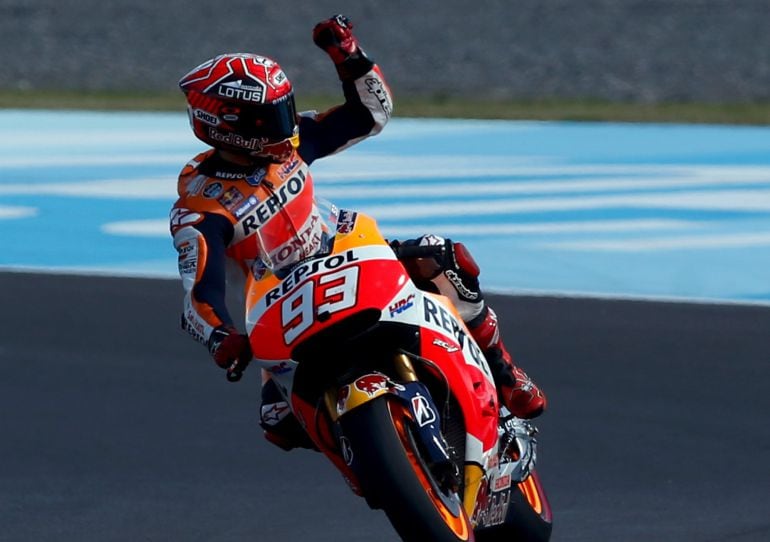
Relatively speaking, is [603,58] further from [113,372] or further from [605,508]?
[605,508]

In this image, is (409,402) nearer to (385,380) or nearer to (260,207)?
(385,380)

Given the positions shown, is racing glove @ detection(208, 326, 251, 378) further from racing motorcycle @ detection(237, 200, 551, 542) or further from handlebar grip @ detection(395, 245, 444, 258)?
handlebar grip @ detection(395, 245, 444, 258)

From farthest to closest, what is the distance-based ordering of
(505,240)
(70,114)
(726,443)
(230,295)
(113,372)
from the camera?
(70,114) → (505,240) → (230,295) → (113,372) → (726,443)

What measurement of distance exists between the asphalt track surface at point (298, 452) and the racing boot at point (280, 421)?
526 millimetres

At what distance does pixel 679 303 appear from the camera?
388 inches

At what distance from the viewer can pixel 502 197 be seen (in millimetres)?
14336

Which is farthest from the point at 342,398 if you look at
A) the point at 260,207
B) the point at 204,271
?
the point at 260,207

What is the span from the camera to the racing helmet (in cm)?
538

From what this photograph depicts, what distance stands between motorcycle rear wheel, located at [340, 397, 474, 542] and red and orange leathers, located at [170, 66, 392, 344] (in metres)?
0.70

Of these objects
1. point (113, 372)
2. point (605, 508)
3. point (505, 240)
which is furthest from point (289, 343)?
point (505, 240)

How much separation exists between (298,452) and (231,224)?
1969 mm

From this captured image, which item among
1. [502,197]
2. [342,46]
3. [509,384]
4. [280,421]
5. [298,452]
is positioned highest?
[342,46]

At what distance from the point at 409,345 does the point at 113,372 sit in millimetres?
3978

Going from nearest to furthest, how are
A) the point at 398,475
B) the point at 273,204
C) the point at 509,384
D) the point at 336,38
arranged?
the point at 398,475
the point at 273,204
the point at 509,384
the point at 336,38
